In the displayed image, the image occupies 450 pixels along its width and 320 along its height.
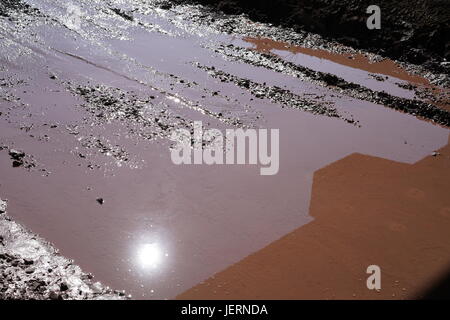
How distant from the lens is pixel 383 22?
842cm

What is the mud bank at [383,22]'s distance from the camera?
25.5ft

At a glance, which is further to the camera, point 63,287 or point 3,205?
point 3,205

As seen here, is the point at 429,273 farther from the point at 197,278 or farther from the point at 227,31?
the point at 227,31

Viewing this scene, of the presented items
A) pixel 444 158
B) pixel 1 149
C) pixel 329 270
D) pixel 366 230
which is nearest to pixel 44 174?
pixel 1 149

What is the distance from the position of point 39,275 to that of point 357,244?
9.39ft

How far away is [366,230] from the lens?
405 centimetres

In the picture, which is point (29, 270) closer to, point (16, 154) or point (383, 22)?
point (16, 154)

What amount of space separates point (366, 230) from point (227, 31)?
601 cm

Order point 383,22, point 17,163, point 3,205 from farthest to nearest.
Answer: point 383,22 < point 17,163 < point 3,205

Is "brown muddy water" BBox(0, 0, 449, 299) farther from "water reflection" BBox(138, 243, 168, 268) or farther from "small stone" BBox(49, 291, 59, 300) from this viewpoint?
"small stone" BBox(49, 291, 59, 300)

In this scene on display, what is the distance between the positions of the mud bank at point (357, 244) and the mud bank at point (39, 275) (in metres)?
0.79

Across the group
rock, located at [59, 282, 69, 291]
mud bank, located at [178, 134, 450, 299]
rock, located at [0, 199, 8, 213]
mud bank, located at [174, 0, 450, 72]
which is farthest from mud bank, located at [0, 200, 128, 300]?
mud bank, located at [174, 0, 450, 72]

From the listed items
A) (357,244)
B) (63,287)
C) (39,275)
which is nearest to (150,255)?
(63,287)

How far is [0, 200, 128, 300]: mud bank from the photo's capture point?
3.18 metres
